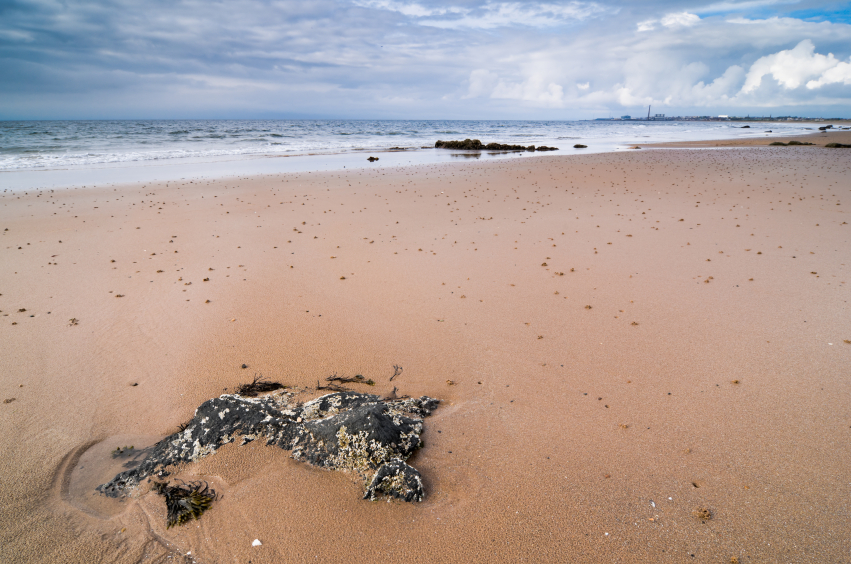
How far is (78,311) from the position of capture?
546 cm

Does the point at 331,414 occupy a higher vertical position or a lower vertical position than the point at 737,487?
higher

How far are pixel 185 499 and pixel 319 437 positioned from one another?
90cm

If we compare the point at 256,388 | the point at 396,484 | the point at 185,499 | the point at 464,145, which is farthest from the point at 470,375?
the point at 464,145

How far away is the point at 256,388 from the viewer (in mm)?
3838

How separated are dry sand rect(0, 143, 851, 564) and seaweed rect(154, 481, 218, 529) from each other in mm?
71

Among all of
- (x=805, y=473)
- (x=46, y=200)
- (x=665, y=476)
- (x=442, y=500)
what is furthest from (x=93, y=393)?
(x=46, y=200)

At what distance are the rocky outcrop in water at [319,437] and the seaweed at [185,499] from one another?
0.22 metres

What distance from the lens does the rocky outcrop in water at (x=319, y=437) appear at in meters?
2.80

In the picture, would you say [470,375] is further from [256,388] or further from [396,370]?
[256,388]

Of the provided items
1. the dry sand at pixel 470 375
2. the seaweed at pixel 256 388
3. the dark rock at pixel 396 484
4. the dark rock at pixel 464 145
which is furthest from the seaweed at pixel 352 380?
the dark rock at pixel 464 145

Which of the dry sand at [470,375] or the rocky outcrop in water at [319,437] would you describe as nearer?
the dry sand at [470,375]

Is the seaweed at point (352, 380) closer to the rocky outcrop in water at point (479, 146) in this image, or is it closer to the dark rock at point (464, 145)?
the rocky outcrop in water at point (479, 146)

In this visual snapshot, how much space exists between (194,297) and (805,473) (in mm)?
6762

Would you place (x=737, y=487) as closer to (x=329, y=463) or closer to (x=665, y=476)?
(x=665, y=476)
